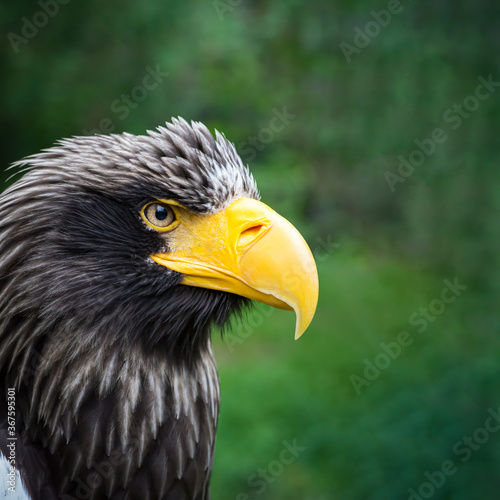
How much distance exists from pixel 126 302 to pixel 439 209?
4829 mm

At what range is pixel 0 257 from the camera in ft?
7.68

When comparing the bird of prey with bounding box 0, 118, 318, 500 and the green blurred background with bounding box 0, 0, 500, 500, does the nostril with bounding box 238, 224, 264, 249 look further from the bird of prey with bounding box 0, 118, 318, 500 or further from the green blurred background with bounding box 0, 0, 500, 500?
the green blurred background with bounding box 0, 0, 500, 500

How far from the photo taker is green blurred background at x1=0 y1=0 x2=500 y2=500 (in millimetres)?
5227

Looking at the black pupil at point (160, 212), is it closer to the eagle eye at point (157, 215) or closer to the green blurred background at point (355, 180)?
the eagle eye at point (157, 215)

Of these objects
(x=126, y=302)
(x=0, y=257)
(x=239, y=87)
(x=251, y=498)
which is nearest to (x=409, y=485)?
(x=251, y=498)

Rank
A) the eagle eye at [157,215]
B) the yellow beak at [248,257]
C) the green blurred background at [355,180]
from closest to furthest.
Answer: the yellow beak at [248,257], the eagle eye at [157,215], the green blurred background at [355,180]

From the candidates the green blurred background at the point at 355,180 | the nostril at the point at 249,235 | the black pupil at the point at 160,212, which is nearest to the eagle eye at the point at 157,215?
the black pupil at the point at 160,212

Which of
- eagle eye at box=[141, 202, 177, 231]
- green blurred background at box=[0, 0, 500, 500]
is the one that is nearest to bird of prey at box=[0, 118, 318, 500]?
eagle eye at box=[141, 202, 177, 231]

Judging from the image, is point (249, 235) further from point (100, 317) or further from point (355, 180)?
point (355, 180)

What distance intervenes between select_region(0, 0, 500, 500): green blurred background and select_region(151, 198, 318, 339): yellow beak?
1.95 m

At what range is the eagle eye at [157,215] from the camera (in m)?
2.41

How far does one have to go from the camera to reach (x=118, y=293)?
2.36m

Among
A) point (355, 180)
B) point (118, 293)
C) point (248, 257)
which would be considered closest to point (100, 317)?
point (118, 293)

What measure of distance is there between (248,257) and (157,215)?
0.37 m
